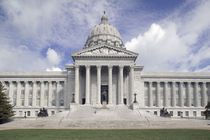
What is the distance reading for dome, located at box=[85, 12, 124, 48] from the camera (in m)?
97.0

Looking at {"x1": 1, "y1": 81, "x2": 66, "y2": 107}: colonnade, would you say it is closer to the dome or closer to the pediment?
the pediment

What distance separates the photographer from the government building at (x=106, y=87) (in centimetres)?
6750

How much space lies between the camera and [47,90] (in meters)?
76.7

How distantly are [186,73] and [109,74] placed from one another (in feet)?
107

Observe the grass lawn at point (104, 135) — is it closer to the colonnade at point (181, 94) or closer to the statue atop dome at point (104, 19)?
the colonnade at point (181, 94)

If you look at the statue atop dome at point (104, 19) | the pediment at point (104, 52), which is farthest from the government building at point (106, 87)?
the statue atop dome at point (104, 19)

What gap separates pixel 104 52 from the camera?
221 feet

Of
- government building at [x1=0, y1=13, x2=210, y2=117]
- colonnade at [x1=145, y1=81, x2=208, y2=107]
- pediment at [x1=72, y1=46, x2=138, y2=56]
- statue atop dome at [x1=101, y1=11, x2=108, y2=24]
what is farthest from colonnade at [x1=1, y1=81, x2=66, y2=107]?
statue atop dome at [x1=101, y1=11, x2=108, y2=24]

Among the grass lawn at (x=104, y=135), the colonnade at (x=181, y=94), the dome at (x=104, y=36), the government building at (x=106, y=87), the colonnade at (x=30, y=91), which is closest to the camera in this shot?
the grass lawn at (x=104, y=135)

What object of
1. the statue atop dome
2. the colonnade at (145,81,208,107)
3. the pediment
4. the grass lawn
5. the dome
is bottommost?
the grass lawn

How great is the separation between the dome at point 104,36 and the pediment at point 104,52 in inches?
1106

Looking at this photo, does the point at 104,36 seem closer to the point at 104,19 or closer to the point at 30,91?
the point at 104,19

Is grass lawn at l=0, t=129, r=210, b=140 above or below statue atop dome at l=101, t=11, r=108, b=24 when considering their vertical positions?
below

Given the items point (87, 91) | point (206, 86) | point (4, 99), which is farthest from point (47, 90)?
point (206, 86)
